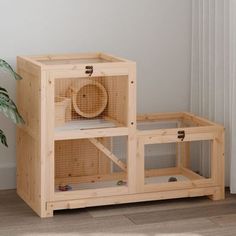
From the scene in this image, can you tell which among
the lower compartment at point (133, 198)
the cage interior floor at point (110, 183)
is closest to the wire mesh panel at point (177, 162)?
the cage interior floor at point (110, 183)

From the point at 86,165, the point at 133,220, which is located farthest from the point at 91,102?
the point at 133,220

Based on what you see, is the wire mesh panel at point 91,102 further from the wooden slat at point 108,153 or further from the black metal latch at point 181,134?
the black metal latch at point 181,134

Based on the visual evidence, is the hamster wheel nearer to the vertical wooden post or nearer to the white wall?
the vertical wooden post

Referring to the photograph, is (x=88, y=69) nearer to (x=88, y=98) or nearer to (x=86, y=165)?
(x=88, y=98)

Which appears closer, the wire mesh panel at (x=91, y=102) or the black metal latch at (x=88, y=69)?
the black metal latch at (x=88, y=69)

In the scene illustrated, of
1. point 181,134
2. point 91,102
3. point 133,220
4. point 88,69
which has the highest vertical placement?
point 88,69

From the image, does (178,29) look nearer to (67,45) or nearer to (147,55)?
(147,55)

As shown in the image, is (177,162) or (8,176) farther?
(177,162)

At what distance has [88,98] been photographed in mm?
3865

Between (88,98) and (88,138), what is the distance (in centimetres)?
21

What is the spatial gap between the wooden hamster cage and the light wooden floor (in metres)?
0.05

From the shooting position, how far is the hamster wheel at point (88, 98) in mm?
3797

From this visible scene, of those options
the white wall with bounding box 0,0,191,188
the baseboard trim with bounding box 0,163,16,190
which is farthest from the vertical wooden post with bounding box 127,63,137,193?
the baseboard trim with bounding box 0,163,16,190

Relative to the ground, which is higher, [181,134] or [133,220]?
[181,134]
